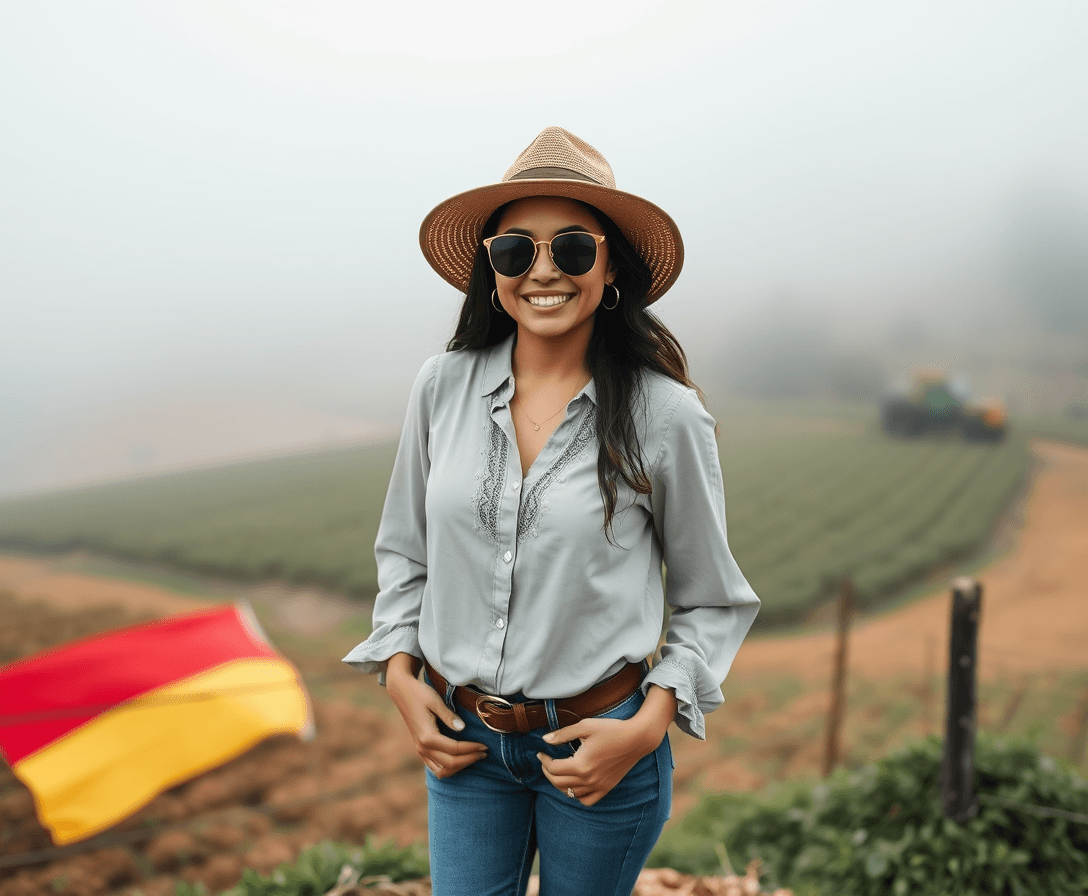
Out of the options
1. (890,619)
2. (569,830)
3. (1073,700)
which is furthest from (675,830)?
(890,619)

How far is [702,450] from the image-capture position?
1.04 m

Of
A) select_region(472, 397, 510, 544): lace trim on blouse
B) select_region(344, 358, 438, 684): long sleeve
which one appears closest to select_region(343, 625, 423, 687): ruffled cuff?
select_region(344, 358, 438, 684): long sleeve

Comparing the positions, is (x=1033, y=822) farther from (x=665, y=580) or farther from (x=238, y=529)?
(x=238, y=529)

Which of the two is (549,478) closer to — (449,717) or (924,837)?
(449,717)

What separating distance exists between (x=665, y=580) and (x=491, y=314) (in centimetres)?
47

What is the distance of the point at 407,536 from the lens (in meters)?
1.19

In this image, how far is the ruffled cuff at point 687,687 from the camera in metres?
1.00

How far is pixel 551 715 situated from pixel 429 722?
173 millimetres

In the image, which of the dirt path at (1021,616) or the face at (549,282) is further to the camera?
the dirt path at (1021,616)

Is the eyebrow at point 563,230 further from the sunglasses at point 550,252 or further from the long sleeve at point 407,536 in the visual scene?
the long sleeve at point 407,536

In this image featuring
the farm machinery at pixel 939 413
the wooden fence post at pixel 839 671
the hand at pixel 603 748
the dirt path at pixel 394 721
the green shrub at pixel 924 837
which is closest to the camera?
the hand at pixel 603 748

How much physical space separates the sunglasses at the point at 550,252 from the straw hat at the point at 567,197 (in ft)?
0.21

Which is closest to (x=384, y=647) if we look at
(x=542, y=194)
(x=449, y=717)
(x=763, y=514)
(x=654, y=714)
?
(x=449, y=717)

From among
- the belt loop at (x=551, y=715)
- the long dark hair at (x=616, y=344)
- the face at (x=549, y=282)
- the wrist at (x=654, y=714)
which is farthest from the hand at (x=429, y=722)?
the face at (x=549, y=282)
